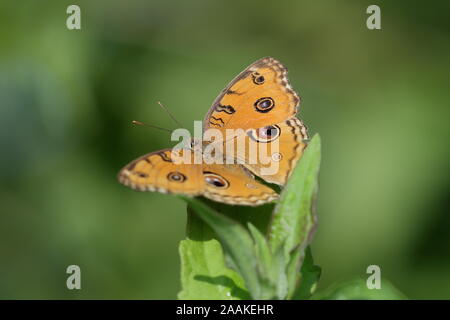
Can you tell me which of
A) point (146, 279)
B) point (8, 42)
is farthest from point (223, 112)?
point (8, 42)

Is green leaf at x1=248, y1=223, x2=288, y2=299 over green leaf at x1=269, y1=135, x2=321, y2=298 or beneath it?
beneath

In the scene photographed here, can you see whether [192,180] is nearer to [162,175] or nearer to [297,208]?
[162,175]

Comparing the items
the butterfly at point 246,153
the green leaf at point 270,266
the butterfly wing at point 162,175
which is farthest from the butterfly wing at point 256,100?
the green leaf at point 270,266

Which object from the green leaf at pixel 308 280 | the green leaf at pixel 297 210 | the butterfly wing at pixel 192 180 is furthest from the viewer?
the butterfly wing at pixel 192 180

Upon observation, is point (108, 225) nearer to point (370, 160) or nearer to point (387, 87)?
point (370, 160)

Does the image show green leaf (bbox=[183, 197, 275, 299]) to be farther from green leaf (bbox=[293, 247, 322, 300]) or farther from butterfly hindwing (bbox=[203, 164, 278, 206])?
butterfly hindwing (bbox=[203, 164, 278, 206])

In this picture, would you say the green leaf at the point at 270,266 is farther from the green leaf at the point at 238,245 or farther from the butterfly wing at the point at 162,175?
the butterfly wing at the point at 162,175

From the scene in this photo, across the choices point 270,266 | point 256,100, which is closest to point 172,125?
point 256,100

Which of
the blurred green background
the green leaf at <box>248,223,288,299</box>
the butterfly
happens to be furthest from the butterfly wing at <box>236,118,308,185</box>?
the blurred green background
